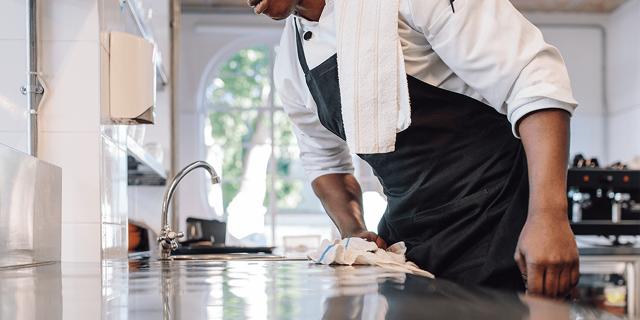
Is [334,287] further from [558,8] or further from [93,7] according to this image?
[558,8]

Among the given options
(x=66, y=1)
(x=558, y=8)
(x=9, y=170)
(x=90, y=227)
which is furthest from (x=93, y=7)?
(x=558, y=8)

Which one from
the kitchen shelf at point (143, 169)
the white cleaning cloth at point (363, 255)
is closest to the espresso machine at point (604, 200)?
the kitchen shelf at point (143, 169)

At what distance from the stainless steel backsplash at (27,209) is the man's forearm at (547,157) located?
889mm

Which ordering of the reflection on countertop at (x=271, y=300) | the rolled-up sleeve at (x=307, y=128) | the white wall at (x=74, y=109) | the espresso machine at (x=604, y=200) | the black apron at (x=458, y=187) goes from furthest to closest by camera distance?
the espresso machine at (x=604, y=200), the white wall at (x=74, y=109), the rolled-up sleeve at (x=307, y=128), the black apron at (x=458, y=187), the reflection on countertop at (x=271, y=300)

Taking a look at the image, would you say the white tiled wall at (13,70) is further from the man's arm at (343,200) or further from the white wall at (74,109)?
the man's arm at (343,200)

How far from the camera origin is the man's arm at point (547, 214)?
110cm

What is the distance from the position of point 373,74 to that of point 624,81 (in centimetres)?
748

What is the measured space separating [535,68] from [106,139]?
1568 millimetres

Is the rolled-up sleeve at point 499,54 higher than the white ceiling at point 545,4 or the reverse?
the reverse

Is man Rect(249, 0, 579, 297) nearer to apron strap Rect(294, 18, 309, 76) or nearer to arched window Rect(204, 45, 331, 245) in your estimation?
apron strap Rect(294, 18, 309, 76)

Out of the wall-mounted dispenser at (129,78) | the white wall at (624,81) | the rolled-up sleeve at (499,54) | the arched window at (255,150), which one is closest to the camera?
the rolled-up sleeve at (499,54)

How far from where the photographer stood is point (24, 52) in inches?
87.8

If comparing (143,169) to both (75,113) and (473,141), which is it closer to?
(75,113)

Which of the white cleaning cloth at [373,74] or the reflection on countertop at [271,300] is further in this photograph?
the white cleaning cloth at [373,74]
